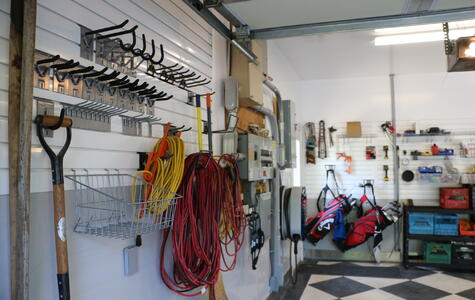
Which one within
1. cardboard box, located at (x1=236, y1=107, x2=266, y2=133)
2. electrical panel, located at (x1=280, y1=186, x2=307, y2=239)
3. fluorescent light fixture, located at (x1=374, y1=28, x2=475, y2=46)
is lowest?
electrical panel, located at (x1=280, y1=186, x2=307, y2=239)

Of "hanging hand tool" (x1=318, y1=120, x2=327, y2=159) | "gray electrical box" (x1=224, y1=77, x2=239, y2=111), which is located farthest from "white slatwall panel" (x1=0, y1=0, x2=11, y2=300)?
"hanging hand tool" (x1=318, y1=120, x2=327, y2=159)

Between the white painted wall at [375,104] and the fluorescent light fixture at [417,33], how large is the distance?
0.91m

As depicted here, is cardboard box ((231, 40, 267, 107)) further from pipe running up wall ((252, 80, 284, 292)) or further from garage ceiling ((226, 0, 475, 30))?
pipe running up wall ((252, 80, 284, 292))

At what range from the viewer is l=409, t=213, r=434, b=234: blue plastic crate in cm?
575

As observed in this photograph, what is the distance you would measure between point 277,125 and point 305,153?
2245mm

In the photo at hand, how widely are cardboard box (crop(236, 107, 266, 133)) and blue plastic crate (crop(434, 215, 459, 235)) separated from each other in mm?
3430

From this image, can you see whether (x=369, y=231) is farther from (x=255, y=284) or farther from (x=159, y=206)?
(x=159, y=206)

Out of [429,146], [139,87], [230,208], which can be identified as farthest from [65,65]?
[429,146]

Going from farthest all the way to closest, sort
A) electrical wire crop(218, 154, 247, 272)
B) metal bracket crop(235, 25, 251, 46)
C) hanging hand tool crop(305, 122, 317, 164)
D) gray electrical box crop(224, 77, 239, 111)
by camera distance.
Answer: hanging hand tool crop(305, 122, 317, 164), gray electrical box crop(224, 77, 239, 111), metal bracket crop(235, 25, 251, 46), electrical wire crop(218, 154, 247, 272)

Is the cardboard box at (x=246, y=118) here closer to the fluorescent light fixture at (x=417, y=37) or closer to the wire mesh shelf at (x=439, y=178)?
the fluorescent light fixture at (x=417, y=37)

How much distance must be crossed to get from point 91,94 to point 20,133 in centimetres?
43

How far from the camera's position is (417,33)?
4.33m

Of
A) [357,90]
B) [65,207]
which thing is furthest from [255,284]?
[357,90]

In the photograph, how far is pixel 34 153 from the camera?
141cm
